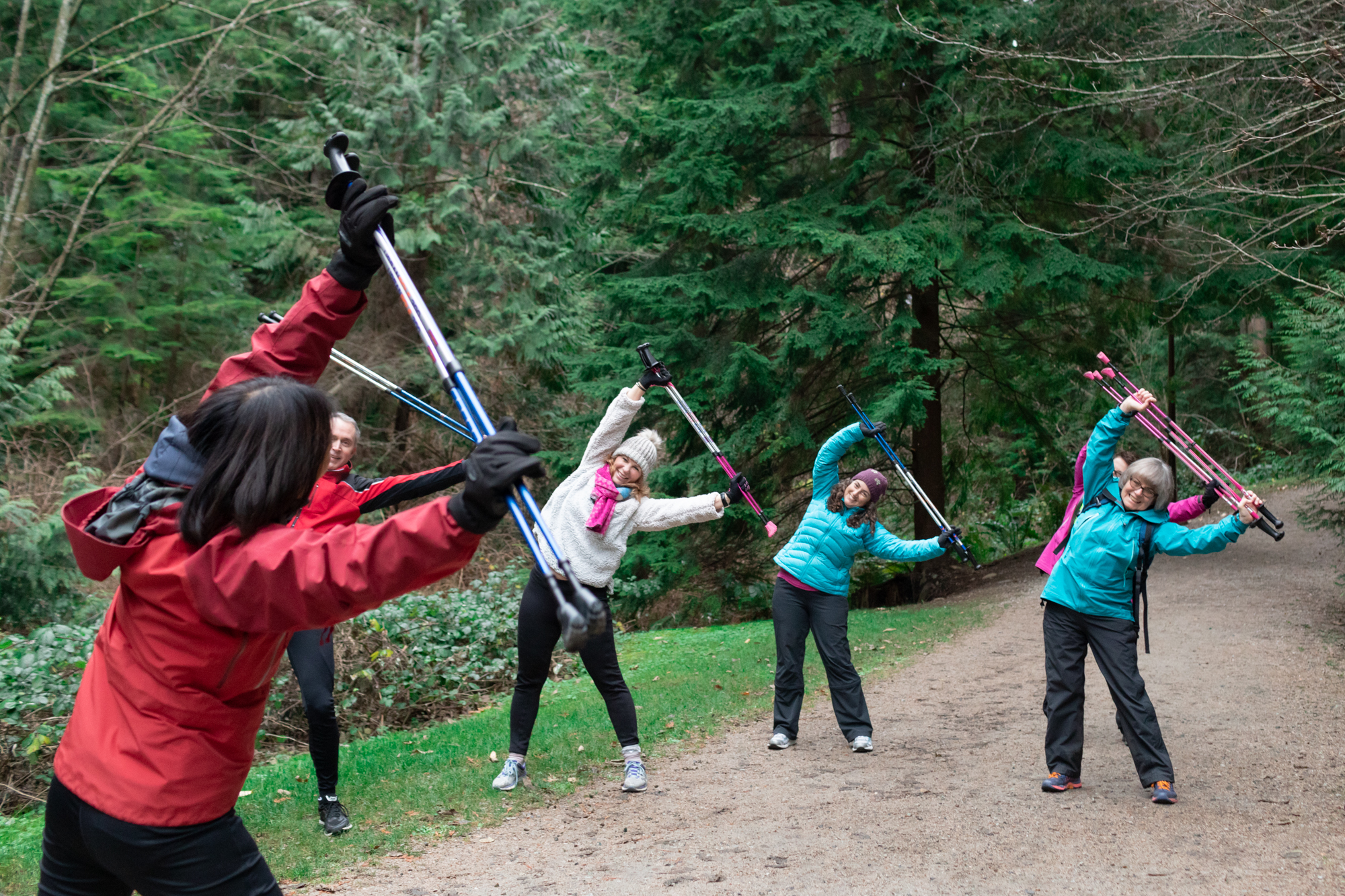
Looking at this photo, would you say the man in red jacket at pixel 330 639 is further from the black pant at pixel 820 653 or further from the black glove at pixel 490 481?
the black pant at pixel 820 653

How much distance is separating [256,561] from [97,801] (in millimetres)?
695

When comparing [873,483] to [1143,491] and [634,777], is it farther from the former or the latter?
[634,777]

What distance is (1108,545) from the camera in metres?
5.79

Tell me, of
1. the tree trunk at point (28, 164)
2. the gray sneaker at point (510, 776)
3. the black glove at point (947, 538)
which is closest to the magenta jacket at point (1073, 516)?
the black glove at point (947, 538)

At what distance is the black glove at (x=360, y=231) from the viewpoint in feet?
8.80

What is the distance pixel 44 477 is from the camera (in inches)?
471

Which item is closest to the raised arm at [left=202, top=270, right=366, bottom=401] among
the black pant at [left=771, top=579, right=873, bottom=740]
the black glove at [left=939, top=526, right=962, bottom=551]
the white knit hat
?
the white knit hat

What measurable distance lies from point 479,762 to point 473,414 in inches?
192

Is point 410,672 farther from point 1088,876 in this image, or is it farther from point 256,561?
point 256,561

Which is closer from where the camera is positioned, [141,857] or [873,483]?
[141,857]

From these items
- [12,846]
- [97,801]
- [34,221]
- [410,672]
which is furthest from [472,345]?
[97,801]

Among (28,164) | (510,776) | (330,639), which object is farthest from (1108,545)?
(28,164)

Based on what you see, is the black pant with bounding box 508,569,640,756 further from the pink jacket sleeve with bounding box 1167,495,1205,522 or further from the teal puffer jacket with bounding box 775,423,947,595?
the pink jacket sleeve with bounding box 1167,495,1205,522

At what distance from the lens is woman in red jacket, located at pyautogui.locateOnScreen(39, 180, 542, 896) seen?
2.13 m
